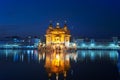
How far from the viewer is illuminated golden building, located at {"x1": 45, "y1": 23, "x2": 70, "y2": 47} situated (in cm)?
7519

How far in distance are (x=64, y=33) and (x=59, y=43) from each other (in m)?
2.60

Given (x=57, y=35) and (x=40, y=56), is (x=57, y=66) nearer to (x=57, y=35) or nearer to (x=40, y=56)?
(x=40, y=56)

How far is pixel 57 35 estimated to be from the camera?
76062mm

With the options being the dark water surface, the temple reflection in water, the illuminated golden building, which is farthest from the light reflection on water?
the illuminated golden building

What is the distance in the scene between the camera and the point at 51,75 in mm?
16719

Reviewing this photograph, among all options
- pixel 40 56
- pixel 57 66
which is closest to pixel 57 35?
pixel 40 56

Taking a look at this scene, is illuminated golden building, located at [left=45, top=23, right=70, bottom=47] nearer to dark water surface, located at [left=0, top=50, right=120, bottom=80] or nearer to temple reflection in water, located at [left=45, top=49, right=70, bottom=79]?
temple reflection in water, located at [left=45, top=49, right=70, bottom=79]

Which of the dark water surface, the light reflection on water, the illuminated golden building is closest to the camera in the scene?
the dark water surface

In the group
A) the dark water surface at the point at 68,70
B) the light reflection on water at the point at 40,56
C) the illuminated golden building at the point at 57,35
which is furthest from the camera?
the illuminated golden building at the point at 57,35

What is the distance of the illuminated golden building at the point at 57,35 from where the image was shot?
75.2 m

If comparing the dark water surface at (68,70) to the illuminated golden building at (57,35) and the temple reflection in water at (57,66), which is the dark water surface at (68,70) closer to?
the temple reflection in water at (57,66)

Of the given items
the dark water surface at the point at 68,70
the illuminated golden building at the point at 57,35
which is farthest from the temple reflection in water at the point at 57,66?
the illuminated golden building at the point at 57,35

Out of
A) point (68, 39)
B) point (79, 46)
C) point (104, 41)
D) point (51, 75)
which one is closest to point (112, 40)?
point (104, 41)

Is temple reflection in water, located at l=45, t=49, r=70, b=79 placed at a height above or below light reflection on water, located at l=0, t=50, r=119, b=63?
below
